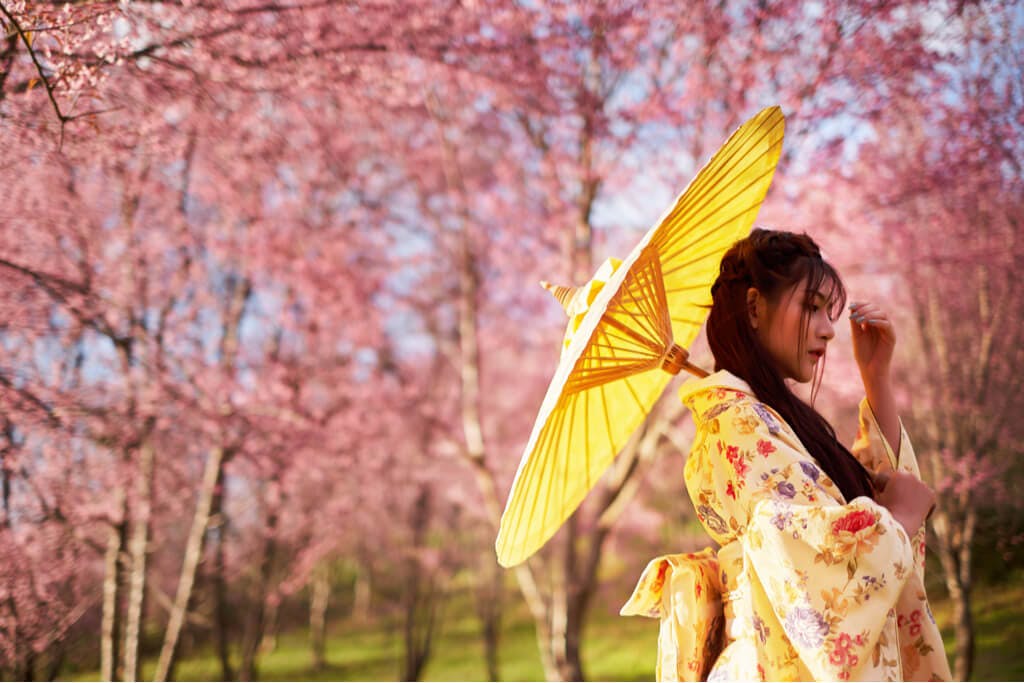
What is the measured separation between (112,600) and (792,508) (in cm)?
235

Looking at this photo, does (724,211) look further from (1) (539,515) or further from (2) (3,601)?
(2) (3,601)

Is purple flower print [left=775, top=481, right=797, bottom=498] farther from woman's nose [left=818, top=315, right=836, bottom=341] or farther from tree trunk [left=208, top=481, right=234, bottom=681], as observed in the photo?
tree trunk [left=208, top=481, right=234, bottom=681]

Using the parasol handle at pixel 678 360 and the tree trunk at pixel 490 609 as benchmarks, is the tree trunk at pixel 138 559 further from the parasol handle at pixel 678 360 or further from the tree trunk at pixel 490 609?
the tree trunk at pixel 490 609

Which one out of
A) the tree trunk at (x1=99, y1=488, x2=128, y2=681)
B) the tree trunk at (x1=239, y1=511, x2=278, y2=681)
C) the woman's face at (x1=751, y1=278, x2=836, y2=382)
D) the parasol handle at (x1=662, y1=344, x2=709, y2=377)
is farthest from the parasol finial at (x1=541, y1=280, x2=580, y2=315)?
the tree trunk at (x1=239, y1=511, x2=278, y2=681)

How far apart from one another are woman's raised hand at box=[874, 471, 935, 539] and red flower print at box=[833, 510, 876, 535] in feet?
0.38

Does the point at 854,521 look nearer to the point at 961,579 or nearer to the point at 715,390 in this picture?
the point at 715,390

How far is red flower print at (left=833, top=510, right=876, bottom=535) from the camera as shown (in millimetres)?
913

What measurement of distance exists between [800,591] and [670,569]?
29 centimetres

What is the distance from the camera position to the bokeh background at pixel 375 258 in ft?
6.62

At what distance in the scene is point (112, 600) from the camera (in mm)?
2424

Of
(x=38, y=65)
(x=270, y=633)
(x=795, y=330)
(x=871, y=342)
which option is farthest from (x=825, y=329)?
(x=270, y=633)

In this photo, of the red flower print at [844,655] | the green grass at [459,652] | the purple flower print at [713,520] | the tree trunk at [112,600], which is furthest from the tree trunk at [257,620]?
the red flower print at [844,655]

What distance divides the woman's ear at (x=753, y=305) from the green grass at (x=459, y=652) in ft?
8.41

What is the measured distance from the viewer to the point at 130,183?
246cm
